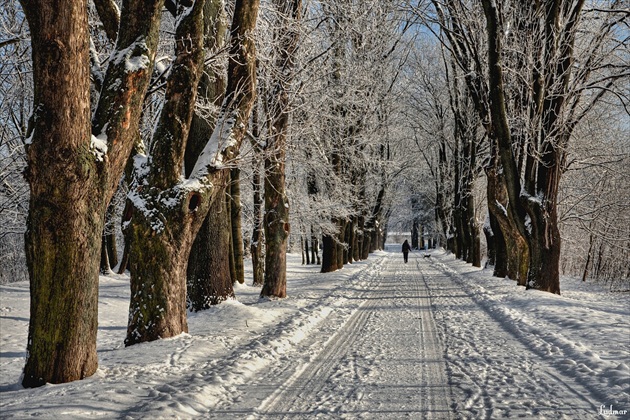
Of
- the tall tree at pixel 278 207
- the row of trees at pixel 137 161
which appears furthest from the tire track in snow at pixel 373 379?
the tall tree at pixel 278 207

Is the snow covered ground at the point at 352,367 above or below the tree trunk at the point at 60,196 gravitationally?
below

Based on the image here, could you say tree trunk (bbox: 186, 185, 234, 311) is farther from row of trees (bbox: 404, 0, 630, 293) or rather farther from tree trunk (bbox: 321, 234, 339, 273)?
tree trunk (bbox: 321, 234, 339, 273)

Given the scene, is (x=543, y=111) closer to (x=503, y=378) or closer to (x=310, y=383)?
(x=503, y=378)

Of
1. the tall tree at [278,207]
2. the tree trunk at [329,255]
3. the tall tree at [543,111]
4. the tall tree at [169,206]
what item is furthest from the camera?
the tree trunk at [329,255]

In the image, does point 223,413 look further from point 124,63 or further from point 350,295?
point 350,295

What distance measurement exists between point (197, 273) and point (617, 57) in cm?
1417

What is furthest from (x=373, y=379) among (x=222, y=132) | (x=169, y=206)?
(x=222, y=132)

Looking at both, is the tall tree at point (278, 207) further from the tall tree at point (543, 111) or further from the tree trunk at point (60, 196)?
the tree trunk at point (60, 196)

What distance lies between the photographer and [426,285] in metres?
16.1

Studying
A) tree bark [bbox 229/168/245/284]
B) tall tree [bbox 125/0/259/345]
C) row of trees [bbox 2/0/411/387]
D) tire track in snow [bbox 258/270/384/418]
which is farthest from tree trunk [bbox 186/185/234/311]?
tree bark [bbox 229/168/245/284]

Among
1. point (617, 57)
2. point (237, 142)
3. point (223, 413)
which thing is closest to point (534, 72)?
point (617, 57)

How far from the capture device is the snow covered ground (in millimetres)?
4312

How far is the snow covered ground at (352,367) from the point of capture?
14.1ft

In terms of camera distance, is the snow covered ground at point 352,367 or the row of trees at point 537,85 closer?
the snow covered ground at point 352,367
